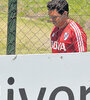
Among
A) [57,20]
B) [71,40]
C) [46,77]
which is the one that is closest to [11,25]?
[57,20]

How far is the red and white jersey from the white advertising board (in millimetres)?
372

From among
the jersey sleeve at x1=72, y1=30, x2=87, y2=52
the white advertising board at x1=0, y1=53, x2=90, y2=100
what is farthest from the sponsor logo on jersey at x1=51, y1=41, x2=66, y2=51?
the white advertising board at x1=0, y1=53, x2=90, y2=100

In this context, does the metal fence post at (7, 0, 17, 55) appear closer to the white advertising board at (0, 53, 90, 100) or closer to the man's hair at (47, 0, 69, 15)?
the man's hair at (47, 0, 69, 15)

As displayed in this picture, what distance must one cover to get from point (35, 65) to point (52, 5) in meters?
0.89

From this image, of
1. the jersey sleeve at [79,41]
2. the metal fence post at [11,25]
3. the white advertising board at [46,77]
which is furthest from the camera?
the metal fence post at [11,25]

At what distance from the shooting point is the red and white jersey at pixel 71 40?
15.4 ft

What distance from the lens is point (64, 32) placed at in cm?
484

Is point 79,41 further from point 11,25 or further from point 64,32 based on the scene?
point 11,25

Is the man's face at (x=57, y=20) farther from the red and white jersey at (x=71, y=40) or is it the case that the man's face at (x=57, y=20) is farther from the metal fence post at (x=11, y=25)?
the metal fence post at (x=11, y=25)

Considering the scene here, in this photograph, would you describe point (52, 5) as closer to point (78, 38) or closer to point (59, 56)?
point (78, 38)

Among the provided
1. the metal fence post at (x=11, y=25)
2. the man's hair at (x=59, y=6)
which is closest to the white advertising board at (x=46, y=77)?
the metal fence post at (x=11, y=25)

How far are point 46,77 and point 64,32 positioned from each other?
68 centimetres

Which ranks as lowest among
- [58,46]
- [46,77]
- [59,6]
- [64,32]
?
[46,77]

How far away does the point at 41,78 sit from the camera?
4.35m
